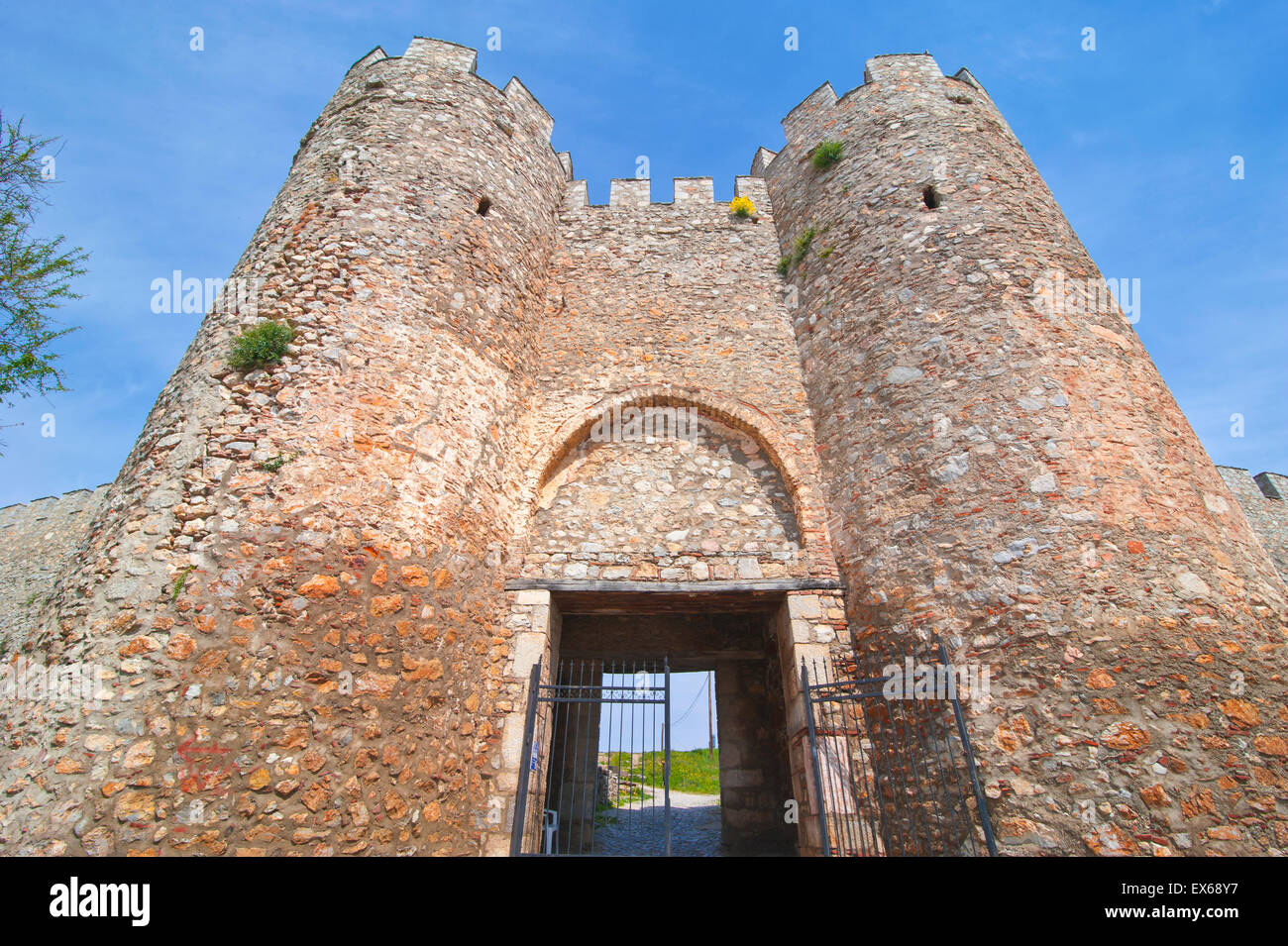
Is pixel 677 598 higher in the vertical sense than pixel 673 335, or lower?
lower

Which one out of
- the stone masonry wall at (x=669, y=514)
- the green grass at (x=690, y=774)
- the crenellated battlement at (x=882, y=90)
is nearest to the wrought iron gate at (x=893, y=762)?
the stone masonry wall at (x=669, y=514)

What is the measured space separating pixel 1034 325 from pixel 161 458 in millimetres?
8353

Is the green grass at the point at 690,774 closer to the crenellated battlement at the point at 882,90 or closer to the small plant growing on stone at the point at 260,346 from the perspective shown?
the small plant growing on stone at the point at 260,346

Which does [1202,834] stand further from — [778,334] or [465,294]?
[465,294]

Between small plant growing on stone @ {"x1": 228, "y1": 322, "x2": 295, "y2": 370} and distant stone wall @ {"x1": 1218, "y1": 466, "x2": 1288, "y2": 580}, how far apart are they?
56.9 feet

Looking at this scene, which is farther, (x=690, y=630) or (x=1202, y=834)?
(x=690, y=630)

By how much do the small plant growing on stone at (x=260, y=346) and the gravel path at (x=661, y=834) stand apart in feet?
20.9

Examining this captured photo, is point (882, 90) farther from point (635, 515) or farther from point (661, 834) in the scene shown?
point (661, 834)

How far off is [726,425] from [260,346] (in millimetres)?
5344

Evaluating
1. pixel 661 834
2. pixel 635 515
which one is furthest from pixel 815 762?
pixel 661 834

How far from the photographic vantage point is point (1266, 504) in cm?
1337

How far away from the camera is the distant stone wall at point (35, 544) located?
1326 centimetres
